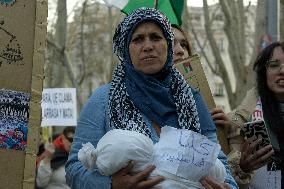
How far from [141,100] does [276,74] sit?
51.8 inches

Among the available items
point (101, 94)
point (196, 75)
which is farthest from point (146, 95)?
point (196, 75)

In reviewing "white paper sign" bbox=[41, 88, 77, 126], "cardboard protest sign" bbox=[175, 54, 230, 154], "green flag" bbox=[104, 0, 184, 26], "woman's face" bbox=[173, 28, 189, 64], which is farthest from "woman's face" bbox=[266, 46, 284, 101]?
"white paper sign" bbox=[41, 88, 77, 126]

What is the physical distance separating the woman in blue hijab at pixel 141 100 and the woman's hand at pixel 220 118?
66 centimetres

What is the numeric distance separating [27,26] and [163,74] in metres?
0.67

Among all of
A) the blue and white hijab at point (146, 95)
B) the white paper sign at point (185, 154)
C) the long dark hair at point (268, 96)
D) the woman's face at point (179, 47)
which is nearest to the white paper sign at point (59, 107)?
the woman's face at point (179, 47)

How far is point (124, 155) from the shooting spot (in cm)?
228

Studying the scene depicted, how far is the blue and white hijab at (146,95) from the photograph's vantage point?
2510 mm

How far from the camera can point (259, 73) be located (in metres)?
3.70

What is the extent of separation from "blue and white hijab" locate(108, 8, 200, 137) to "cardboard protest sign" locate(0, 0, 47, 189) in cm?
40

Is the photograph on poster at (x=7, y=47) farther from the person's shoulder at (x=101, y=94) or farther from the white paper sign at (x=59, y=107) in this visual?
the white paper sign at (x=59, y=107)

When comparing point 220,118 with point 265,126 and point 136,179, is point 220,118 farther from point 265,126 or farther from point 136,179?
point 136,179

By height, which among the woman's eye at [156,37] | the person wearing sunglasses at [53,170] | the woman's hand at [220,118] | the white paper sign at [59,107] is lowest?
the person wearing sunglasses at [53,170]

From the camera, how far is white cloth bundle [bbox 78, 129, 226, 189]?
228cm

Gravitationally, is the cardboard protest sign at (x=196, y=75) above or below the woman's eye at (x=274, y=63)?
below
